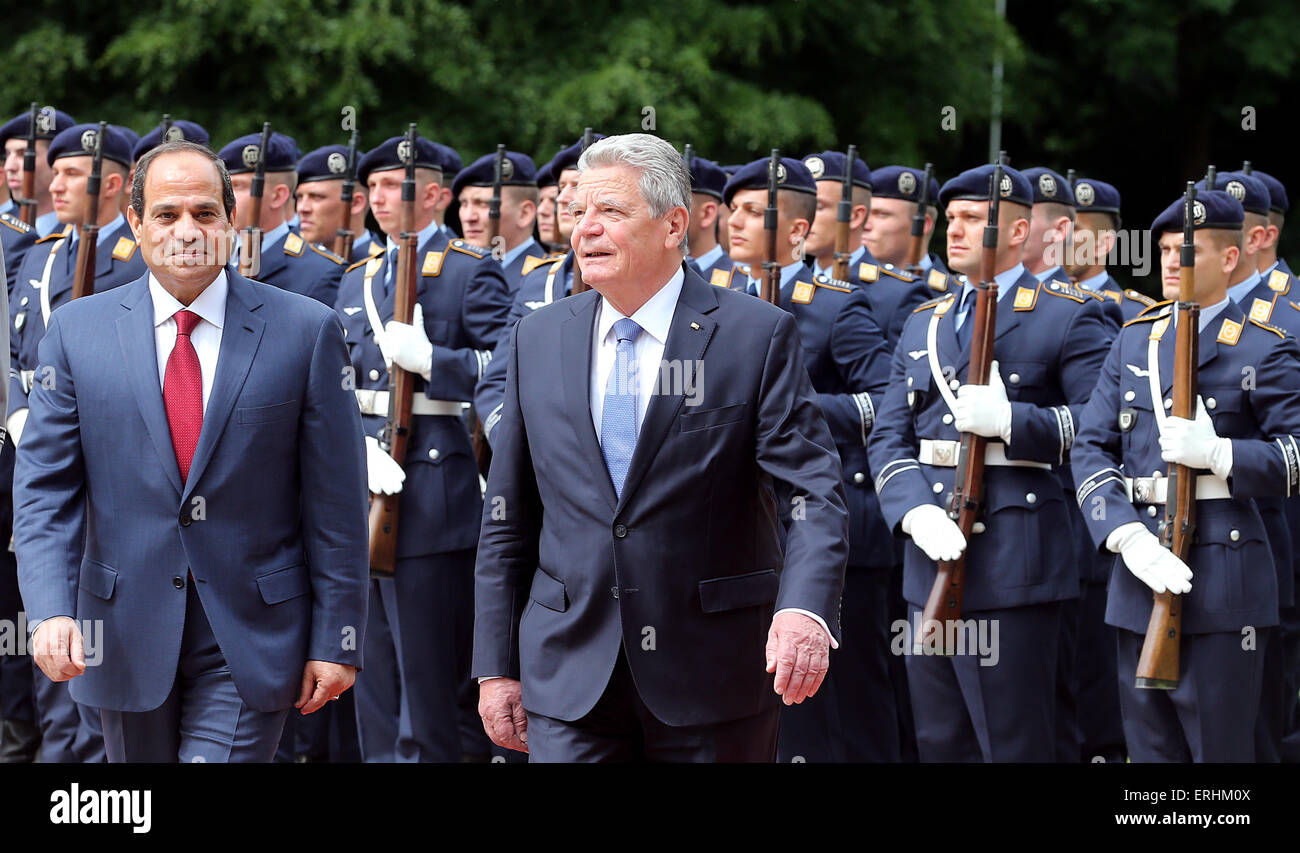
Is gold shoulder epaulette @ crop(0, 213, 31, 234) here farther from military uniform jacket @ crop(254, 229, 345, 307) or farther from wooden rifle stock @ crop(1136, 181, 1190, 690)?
wooden rifle stock @ crop(1136, 181, 1190, 690)

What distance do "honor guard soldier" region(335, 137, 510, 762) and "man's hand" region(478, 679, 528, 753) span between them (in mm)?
2931

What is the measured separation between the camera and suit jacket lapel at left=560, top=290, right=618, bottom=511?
4.18 metres

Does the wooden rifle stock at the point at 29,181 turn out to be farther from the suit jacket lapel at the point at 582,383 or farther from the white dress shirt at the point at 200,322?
the suit jacket lapel at the point at 582,383

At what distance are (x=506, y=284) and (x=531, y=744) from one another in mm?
3592

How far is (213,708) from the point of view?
4.43 m

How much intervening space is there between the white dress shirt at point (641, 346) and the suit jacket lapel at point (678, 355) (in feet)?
0.08

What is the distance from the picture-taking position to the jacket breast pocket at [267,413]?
175 inches

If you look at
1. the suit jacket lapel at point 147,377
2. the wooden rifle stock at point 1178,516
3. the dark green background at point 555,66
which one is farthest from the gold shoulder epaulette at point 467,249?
the dark green background at point 555,66

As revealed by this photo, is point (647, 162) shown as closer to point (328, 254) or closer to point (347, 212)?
point (328, 254)

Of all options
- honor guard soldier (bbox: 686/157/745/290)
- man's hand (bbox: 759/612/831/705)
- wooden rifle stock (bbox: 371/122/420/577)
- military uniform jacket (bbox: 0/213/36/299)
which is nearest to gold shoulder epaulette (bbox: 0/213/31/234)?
military uniform jacket (bbox: 0/213/36/299)

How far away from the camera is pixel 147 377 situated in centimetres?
443

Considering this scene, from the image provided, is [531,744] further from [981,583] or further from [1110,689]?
[1110,689]
